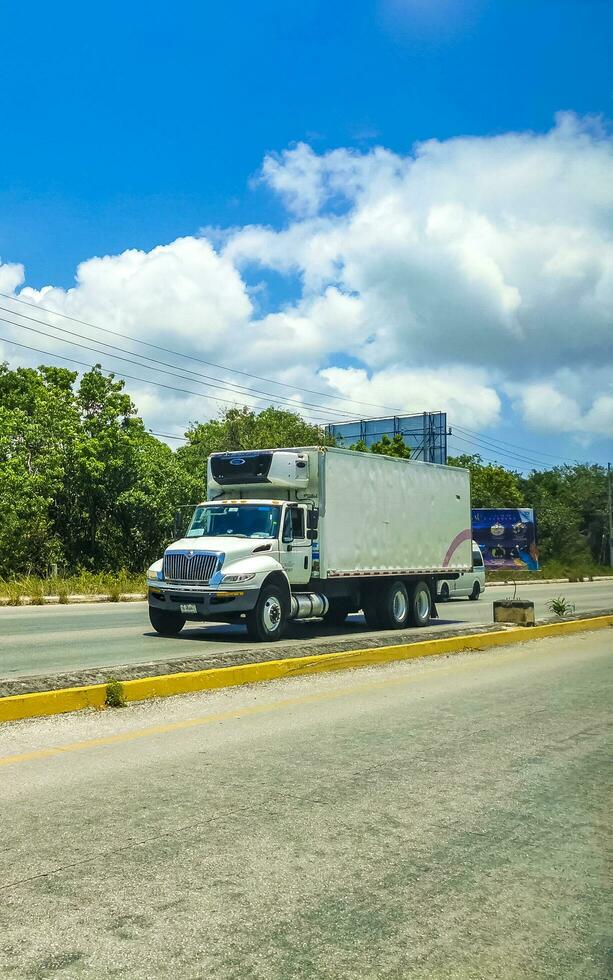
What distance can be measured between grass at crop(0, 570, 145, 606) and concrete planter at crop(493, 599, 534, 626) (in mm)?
13390

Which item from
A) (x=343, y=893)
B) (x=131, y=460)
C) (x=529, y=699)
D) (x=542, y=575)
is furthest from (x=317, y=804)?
(x=542, y=575)

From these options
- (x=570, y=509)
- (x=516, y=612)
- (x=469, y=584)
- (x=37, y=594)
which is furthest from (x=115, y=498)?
(x=570, y=509)

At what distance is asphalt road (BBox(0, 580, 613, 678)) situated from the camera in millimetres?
12695

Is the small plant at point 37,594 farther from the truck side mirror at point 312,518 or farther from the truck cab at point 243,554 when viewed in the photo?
the truck side mirror at point 312,518

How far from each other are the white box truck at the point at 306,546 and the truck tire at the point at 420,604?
21 mm

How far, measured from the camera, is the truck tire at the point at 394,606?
61.7 feet

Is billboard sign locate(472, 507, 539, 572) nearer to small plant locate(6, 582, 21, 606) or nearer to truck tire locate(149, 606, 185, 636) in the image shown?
small plant locate(6, 582, 21, 606)

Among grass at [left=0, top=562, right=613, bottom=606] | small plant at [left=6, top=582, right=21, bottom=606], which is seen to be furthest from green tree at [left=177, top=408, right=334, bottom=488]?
small plant at [left=6, top=582, right=21, bottom=606]

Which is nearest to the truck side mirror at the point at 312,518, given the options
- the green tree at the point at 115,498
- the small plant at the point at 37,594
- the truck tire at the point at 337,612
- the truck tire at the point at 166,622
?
the truck tire at the point at 337,612

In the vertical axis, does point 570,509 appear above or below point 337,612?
above

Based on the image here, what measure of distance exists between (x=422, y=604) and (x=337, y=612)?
1922mm

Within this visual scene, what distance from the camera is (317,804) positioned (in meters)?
5.54

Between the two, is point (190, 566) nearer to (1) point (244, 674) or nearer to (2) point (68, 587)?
(1) point (244, 674)

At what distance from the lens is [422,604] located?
20062 mm
